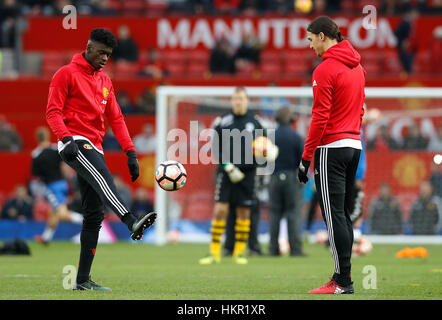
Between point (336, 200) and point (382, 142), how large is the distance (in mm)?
10302

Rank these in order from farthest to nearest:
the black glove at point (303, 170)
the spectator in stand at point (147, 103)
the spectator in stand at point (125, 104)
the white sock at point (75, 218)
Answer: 1. the spectator in stand at point (147, 103)
2. the spectator in stand at point (125, 104)
3. the white sock at point (75, 218)
4. the black glove at point (303, 170)

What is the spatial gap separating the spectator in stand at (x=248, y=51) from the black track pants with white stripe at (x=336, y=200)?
1469 cm

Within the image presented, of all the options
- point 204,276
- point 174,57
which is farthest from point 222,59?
point 204,276

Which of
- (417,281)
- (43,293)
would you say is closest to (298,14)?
(417,281)

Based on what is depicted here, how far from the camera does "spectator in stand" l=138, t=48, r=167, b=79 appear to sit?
21.5 metres

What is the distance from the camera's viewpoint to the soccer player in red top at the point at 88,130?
755 cm

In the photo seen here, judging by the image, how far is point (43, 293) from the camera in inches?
297

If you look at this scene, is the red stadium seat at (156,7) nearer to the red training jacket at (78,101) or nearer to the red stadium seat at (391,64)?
the red stadium seat at (391,64)

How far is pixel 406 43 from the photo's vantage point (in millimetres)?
21547

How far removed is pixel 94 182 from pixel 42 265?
13.6 ft

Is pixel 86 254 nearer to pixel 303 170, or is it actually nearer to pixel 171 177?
pixel 171 177

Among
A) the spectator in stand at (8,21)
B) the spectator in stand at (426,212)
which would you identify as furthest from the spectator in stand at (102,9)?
the spectator in stand at (426,212)

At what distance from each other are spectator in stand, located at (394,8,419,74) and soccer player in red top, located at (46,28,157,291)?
586 inches
